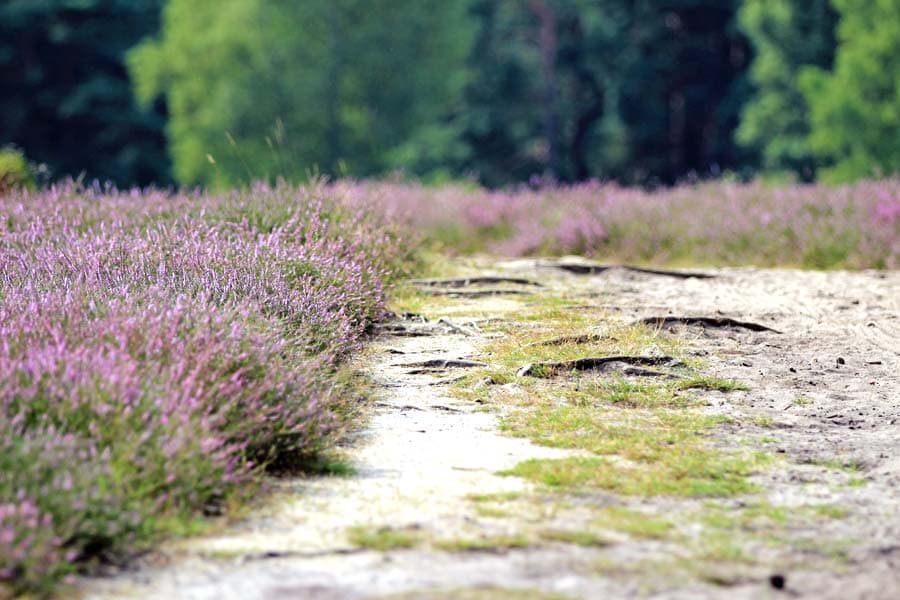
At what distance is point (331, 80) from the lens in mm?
29672

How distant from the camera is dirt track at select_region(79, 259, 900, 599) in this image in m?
3.31

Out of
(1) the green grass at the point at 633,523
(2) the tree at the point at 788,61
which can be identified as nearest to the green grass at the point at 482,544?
(1) the green grass at the point at 633,523

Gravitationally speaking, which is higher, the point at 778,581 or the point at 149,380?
the point at 149,380

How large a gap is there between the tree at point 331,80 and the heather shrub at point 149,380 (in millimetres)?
22965

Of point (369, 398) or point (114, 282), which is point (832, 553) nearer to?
point (369, 398)

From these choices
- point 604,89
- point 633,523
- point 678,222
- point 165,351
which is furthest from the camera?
point 604,89

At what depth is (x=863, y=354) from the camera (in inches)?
264

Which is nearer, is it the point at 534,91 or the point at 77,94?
the point at 77,94

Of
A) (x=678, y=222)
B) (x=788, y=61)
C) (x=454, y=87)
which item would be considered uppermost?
(x=788, y=61)

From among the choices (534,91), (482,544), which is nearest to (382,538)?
(482,544)

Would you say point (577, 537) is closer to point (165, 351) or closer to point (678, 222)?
point (165, 351)

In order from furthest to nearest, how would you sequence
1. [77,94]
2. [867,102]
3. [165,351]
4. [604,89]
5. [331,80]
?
[604,89] < [77,94] < [331,80] < [867,102] < [165,351]

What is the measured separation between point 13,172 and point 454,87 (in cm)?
1916

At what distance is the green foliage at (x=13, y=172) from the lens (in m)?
12.3
